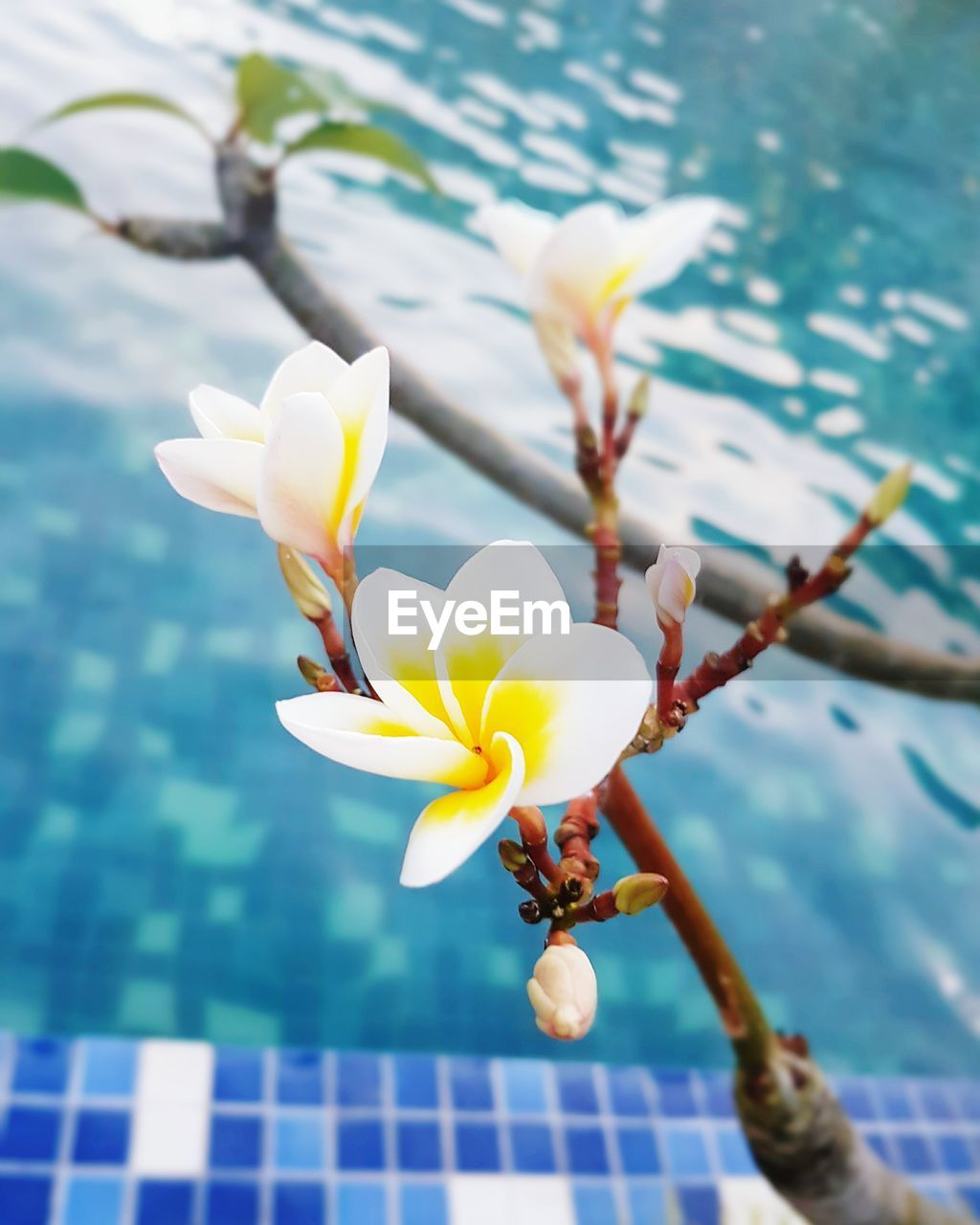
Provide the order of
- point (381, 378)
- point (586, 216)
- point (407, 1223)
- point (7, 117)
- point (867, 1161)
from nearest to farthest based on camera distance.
→ point (381, 378) < point (586, 216) < point (867, 1161) < point (407, 1223) < point (7, 117)

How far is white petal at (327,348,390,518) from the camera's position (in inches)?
6.8

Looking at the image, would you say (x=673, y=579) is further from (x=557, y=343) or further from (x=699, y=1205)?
(x=699, y=1205)

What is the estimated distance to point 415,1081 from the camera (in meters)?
0.90

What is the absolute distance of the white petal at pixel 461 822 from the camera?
0.47 ft

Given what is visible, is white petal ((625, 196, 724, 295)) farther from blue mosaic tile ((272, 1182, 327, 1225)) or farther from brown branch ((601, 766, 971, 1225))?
blue mosaic tile ((272, 1182, 327, 1225))

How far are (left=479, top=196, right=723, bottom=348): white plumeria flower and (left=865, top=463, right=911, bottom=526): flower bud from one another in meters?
0.08

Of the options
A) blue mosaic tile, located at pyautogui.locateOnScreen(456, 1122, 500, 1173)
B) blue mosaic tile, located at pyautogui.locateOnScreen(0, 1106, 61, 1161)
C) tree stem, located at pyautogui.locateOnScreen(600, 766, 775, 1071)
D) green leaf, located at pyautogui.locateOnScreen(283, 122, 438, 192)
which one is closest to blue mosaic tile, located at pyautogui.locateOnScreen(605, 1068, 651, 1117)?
blue mosaic tile, located at pyautogui.locateOnScreen(456, 1122, 500, 1173)

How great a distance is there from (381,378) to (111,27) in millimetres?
2583

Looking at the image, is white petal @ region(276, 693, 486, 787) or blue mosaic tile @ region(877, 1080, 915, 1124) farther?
blue mosaic tile @ region(877, 1080, 915, 1124)

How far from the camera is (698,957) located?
298mm

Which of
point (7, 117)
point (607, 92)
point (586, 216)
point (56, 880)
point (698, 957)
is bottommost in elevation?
point (56, 880)

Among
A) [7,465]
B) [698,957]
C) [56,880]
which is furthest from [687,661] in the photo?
[698,957]

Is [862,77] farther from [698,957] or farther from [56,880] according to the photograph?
[698,957]

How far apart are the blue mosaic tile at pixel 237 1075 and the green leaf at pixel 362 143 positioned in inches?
25.3
